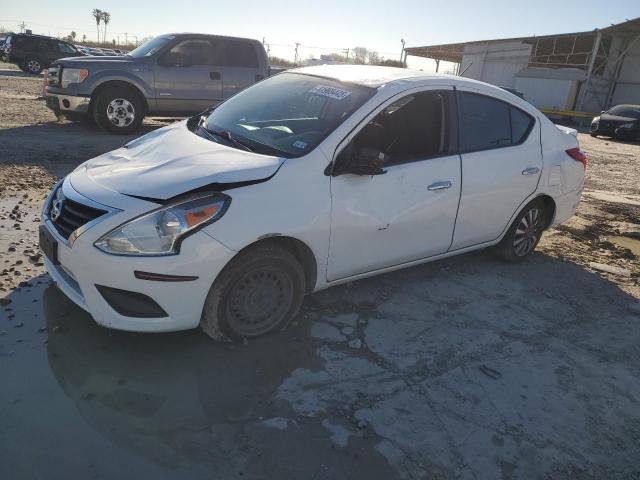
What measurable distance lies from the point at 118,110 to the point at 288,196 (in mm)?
7702

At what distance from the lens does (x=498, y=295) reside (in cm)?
429

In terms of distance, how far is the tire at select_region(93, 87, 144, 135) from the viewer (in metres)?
9.34

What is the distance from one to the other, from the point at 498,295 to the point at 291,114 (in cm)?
230

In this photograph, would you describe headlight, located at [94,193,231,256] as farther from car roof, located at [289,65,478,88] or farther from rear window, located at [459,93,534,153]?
rear window, located at [459,93,534,153]

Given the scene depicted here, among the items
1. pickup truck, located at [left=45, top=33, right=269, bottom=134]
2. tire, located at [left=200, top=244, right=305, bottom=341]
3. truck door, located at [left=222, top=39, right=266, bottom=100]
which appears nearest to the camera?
tire, located at [left=200, top=244, right=305, bottom=341]

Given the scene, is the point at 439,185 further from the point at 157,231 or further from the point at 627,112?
Result: the point at 627,112

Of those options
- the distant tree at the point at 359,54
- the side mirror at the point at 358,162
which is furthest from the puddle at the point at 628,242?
the distant tree at the point at 359,54

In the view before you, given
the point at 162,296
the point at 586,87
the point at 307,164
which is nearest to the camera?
the point at 162,296

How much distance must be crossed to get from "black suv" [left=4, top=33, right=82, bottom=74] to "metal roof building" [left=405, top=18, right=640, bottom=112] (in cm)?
2691

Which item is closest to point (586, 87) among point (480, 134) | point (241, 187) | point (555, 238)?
point (555, 238)

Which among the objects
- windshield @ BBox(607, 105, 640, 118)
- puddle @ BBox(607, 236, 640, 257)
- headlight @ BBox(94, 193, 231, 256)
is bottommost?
puddle @ BBox(607, 236, 640, 257)

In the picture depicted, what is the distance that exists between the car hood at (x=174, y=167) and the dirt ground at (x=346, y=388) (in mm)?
939

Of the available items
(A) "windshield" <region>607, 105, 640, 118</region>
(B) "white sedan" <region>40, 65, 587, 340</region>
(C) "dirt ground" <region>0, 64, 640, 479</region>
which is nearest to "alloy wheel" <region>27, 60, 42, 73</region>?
(C) "dirt ground" <region>0, 64, 640, 479</region>

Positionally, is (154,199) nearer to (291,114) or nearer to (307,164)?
(307,164)
